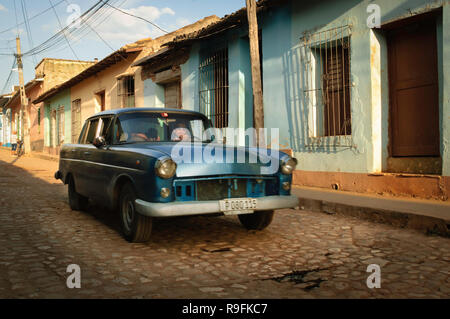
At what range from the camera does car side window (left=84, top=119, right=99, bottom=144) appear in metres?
5.70

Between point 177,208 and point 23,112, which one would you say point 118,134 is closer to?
point 177,208

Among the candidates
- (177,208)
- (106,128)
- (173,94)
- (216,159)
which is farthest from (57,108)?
(177,208)

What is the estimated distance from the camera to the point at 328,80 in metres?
8.22

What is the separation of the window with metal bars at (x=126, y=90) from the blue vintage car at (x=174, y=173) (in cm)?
1140

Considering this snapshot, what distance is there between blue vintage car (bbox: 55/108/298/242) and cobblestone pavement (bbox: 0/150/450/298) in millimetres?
392

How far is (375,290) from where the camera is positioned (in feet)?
9.43

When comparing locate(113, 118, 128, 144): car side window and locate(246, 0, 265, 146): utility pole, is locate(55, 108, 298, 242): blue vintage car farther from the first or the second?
locate(246, 0, 265, 146): utility pole

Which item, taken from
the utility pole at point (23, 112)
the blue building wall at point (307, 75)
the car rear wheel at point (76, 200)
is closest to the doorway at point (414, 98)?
the blue building wall at point (307, 75)

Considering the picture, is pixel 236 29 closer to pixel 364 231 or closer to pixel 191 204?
pixel 364 231

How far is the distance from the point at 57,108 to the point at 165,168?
24133 millimetres

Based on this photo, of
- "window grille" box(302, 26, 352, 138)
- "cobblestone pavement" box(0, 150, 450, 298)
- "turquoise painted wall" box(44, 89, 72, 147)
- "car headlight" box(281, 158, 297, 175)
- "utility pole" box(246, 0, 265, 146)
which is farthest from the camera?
"turquoise painted wall" box(44, 89, 72, 147)

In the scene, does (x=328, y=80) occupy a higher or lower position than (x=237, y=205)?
higher

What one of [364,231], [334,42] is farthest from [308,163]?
[364,231]

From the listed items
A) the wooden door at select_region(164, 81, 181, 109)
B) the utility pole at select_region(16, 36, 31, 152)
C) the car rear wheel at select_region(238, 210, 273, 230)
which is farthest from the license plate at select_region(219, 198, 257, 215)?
the utility pole at select_region(16, 36, 31, 152)
